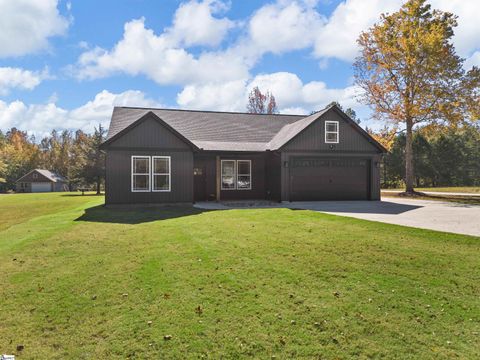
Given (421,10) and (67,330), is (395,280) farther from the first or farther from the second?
(421,10)

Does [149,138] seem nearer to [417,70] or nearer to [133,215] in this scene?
[133,215]

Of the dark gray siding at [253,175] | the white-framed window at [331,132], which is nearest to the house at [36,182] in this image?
the dark gray siding at [253,175]

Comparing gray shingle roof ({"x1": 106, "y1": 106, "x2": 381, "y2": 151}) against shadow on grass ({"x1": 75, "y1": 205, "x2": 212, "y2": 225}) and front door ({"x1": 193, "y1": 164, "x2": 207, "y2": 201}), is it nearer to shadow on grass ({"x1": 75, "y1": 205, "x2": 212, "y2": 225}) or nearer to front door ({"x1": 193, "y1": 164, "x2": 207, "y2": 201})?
front door ({"x1": 193, "y1": 164, "x2": 207, "y2": 201})

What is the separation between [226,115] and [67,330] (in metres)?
20.7

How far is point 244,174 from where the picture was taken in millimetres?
20266

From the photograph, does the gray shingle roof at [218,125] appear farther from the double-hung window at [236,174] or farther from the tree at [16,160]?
the tree at [16,160]

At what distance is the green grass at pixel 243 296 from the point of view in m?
3.71

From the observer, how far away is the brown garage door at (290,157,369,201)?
62.3 feet

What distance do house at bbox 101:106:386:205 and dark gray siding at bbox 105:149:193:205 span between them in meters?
0.05

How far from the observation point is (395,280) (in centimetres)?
554

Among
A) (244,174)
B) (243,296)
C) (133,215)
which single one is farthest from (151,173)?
(243,296)

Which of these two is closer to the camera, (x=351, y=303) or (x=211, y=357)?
(x=211, y=357)

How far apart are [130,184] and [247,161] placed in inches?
281

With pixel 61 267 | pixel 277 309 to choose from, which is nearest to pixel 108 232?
pixel 61 267
